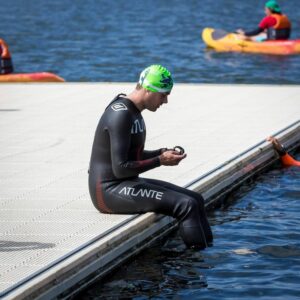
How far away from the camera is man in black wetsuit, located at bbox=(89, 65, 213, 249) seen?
1005 centimetres

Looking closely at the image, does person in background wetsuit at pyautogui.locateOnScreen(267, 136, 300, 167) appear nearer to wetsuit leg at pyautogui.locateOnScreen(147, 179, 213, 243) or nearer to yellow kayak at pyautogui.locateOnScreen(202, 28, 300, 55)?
wetsuit leg at pyautogui.locateOnScreen(147, 179, 213, 243)

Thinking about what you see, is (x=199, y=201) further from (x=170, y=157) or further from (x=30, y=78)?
(x=30, y=78)

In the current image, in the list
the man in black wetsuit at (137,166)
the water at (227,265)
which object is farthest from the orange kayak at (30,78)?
the man in black wetsuit at (137,166)

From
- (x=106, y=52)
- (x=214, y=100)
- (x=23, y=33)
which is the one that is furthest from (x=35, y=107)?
(x=23, y=33)

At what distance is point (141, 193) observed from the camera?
33.9ft

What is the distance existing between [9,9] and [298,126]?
210 ft

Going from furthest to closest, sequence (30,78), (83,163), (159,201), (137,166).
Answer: (30,78)
(83,163)
(159,201)
(137,166)

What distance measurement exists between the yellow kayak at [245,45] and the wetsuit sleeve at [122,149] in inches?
960

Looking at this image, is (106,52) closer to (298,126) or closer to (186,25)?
(186,25)

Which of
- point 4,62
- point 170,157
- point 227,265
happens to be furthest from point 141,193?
Answer: point 4,62

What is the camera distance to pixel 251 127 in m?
15.7

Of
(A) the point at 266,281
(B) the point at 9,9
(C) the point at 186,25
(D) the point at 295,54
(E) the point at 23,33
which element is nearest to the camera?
Answer: (A) the point at 266,281

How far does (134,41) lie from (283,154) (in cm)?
3047

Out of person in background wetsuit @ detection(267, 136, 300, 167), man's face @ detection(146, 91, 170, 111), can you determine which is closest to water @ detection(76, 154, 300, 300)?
man's face @ detection(146, 91, 170, 111)
